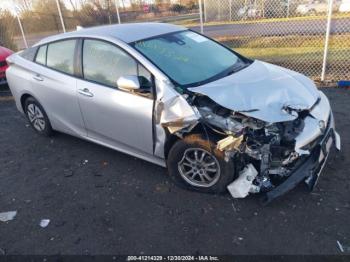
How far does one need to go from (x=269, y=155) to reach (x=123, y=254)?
64.6 inches

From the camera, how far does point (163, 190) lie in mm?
3727

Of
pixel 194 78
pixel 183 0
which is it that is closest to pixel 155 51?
pixel 194 78

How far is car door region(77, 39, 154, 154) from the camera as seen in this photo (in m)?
3.57

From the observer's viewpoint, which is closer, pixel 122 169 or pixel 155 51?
pixel 155 51

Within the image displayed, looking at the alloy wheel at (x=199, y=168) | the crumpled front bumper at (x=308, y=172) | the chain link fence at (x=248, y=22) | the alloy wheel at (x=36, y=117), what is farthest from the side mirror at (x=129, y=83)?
the chain link fence at (x=248, y=22)

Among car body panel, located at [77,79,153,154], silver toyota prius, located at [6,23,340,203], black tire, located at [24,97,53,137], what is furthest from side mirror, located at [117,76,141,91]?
black tire, located at [24,97,53,137]

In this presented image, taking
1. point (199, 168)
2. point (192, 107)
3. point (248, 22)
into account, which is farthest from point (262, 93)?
point (248, 22)

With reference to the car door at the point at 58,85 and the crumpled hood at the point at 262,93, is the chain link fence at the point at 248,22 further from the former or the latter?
the car door at the point at 58,85

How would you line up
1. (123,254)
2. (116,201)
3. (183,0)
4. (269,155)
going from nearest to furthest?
1. (123,254)
2. (269,155)
3. (116,201)
4. (183,0)

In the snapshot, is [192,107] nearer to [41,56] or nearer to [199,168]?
[199,168]

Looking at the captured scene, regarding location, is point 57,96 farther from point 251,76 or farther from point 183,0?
point 183,0

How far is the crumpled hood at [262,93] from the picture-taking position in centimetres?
318

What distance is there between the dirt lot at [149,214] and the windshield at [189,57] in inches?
49.5

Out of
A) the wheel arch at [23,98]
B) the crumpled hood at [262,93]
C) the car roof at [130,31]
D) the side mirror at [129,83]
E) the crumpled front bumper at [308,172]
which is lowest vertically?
the crumpled front bumper at [308,172]
